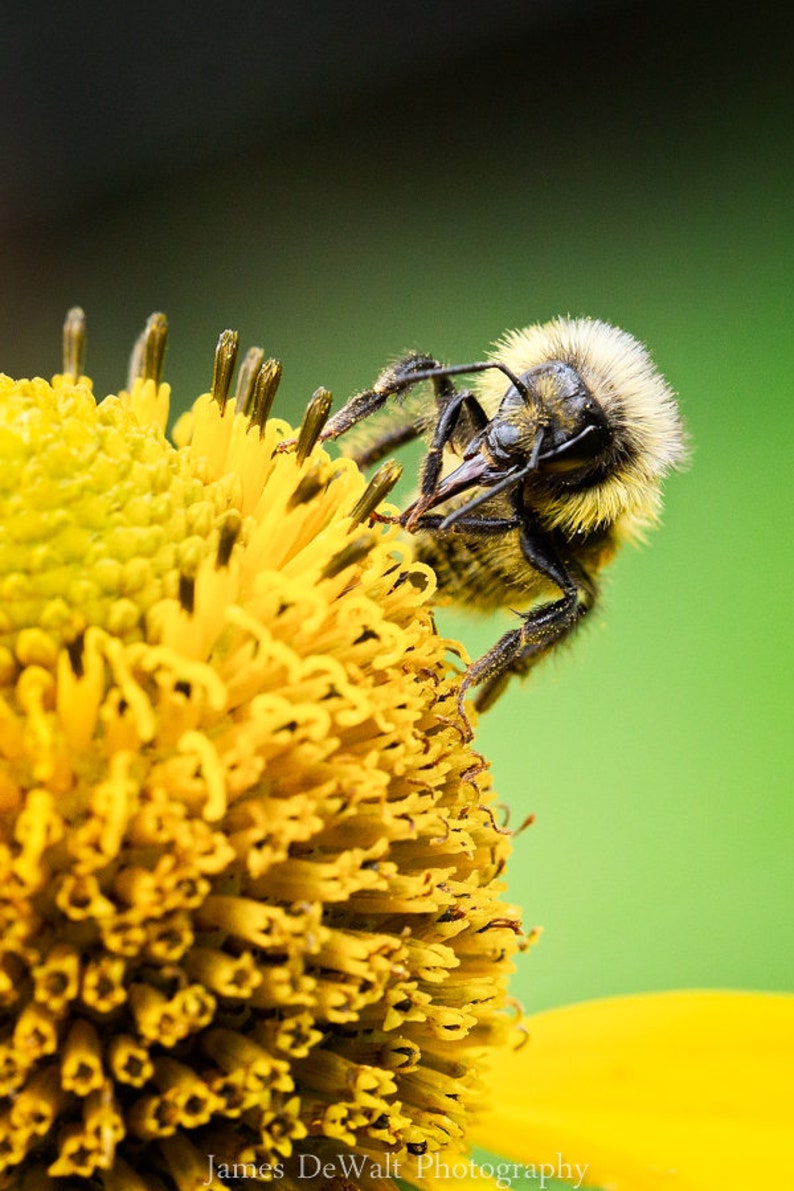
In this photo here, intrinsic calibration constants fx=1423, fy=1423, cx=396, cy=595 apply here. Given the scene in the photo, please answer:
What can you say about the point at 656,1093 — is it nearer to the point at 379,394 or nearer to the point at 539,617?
the point at 539,617

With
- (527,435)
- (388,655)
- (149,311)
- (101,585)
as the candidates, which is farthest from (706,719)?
(149,311)

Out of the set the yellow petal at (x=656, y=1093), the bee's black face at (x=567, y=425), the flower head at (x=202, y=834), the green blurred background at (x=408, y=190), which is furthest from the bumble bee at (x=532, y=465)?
the green blurred background at (x=408, y=190)

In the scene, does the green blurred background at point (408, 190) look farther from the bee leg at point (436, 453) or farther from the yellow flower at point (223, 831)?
the yellow flower at point (223, 831)

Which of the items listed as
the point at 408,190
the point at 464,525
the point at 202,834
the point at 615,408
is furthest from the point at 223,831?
the point at 408,190

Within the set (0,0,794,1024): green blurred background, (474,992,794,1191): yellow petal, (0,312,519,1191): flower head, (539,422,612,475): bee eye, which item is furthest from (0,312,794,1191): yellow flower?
(0,0,794,1024): green blurred background

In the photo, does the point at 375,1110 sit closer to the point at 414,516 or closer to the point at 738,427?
the point at 414,516

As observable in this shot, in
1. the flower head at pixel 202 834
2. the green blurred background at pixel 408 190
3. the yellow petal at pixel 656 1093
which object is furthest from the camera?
the green blurred background at pixel 408 190

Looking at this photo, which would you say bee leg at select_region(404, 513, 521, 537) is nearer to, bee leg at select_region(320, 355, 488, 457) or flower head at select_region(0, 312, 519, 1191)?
bee leg at select_region(320, 355, 488, 457)
